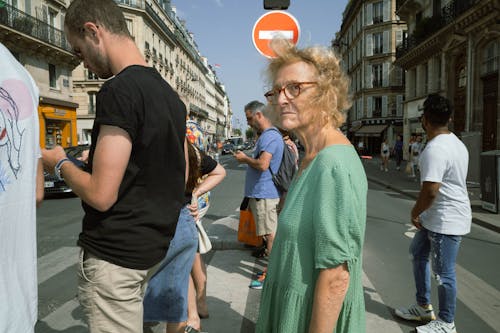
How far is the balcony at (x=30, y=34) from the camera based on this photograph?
2041 centimetres

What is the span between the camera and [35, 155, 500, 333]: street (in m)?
3.32

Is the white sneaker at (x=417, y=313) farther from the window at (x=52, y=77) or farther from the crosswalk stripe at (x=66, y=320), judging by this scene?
the window at (x=52, y=77)

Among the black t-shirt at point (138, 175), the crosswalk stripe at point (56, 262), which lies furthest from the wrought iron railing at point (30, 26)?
the black t-shirt at point (138, 175)

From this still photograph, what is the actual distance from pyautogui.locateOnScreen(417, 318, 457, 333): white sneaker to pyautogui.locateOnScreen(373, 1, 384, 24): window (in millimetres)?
43170

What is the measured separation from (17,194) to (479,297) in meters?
4.28

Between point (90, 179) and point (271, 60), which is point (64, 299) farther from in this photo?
point (271, 60)

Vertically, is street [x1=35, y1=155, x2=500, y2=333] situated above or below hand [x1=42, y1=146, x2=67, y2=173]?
below

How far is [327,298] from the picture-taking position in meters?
1.37

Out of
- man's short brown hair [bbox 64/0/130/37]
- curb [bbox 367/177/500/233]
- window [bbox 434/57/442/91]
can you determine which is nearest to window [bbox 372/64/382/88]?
window [bbox 434/57/442/91]

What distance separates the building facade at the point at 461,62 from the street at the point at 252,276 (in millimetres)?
9804

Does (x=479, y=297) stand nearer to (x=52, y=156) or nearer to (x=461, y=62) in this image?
(x=52, y=156)

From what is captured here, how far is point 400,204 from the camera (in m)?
10.1

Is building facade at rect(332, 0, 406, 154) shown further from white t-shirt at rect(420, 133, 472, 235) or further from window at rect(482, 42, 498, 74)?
white t-shirt at rect(420, 133, 472, 235)

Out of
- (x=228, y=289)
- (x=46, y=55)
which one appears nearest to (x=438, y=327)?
(x=228, y=289)
